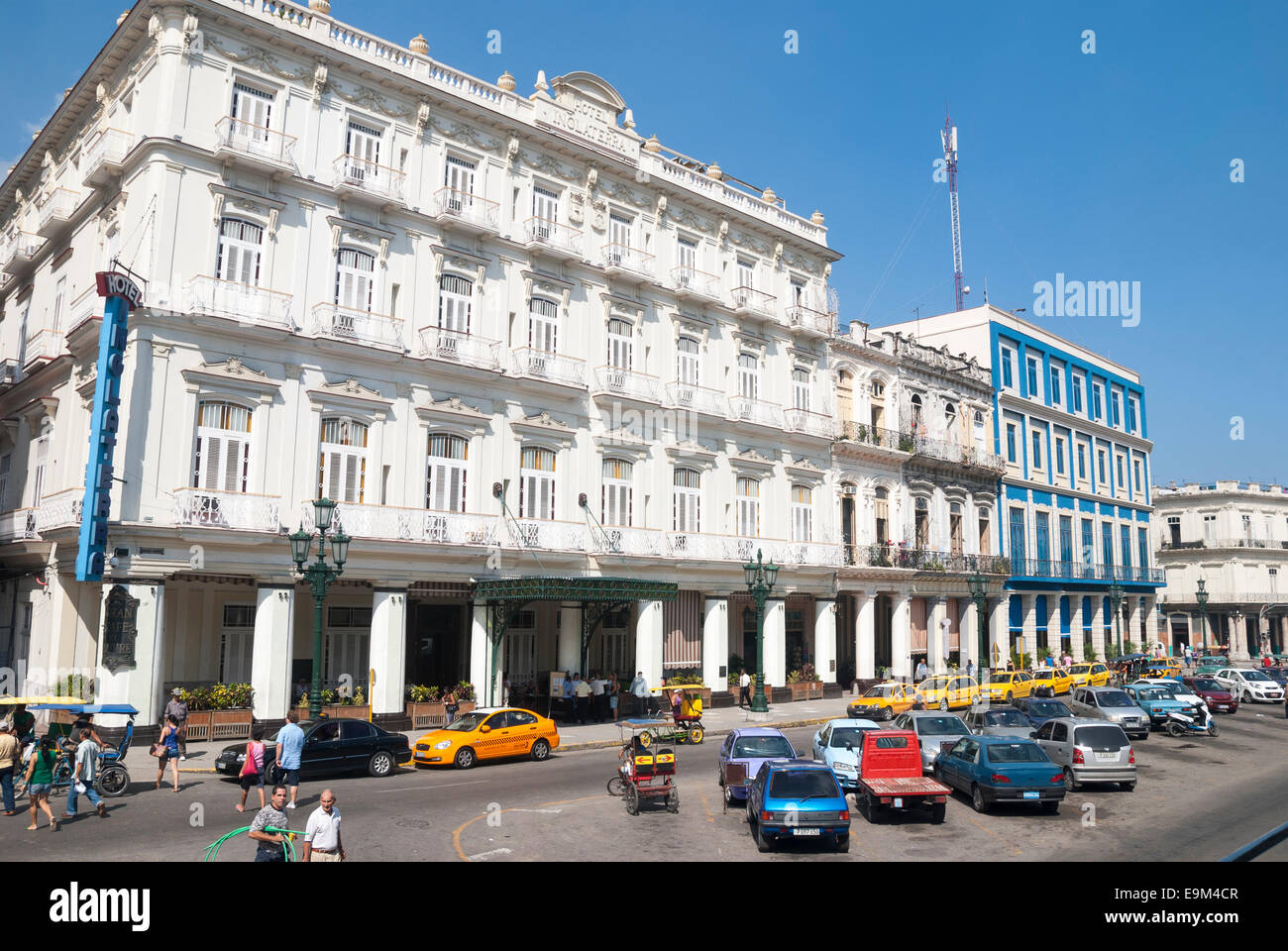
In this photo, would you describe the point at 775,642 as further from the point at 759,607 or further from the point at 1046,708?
the point at 1046,708

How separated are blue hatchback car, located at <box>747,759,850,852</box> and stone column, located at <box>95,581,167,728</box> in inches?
657

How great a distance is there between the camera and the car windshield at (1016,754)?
17.5m

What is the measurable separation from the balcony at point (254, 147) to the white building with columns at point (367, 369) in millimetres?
98

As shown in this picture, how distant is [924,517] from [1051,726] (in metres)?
27.3

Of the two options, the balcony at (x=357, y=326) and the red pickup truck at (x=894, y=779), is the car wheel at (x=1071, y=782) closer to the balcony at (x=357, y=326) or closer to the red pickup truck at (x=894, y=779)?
the red pickup truck at (x=894, y=779)

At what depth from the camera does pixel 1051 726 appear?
2138 cm

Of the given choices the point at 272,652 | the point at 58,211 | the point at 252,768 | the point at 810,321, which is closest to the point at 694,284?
the point at 810,321

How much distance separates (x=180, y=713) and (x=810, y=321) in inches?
1187

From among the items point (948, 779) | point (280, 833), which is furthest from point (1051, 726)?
point (280, 833)

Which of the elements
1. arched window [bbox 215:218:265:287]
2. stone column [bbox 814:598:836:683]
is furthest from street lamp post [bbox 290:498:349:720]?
stone column [bbox 814:598:836:683]

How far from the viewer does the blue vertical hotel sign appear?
22.2 m

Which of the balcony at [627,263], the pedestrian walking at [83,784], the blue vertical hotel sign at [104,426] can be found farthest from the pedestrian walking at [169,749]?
the balcony at [627,263]

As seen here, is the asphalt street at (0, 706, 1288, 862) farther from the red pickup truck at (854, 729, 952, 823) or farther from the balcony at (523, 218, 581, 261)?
the balcony at (523, 218, 581, 261)
